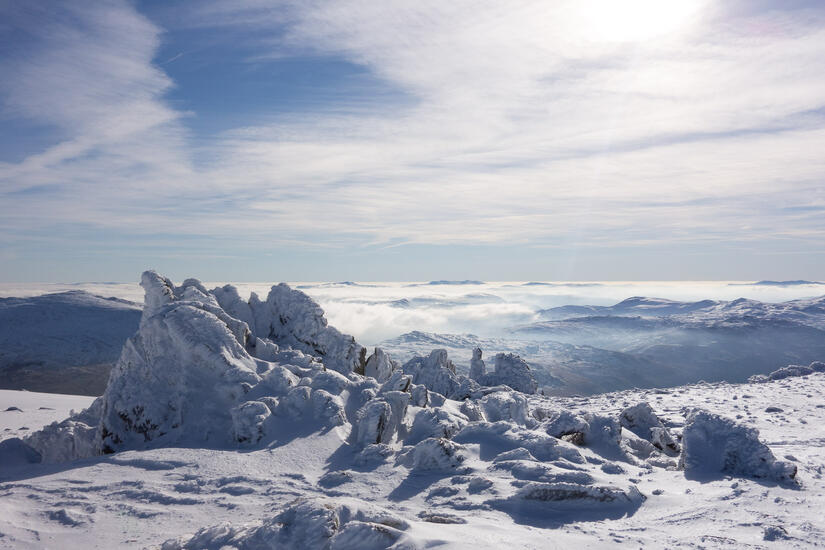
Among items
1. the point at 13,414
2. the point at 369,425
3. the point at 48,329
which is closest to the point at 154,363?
the point at 369,425

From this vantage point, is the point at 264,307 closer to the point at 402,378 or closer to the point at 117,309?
the point at 402,378

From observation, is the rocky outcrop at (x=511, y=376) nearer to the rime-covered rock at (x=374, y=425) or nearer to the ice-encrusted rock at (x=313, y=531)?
the rime-covered rock at (x=374, y=425)

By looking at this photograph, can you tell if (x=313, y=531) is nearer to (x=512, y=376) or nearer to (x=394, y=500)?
(x=394, y=500)

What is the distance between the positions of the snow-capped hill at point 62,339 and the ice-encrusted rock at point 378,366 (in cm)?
9231

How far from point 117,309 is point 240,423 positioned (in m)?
180

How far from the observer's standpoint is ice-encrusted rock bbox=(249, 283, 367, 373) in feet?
79.2

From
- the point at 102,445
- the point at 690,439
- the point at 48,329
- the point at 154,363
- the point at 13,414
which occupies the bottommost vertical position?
the point at 48,329

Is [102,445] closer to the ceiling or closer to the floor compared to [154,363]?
closer to the floor

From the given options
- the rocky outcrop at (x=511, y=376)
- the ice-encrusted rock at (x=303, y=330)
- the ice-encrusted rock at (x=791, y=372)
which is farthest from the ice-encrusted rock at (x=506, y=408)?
the ice-encrusted rock at (x=791, y=372)

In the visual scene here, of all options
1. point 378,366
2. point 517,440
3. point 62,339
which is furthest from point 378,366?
point 62,339

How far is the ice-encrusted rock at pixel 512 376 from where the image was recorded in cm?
3800

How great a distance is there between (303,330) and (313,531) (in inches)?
696

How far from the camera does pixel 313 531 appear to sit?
734 centimetres

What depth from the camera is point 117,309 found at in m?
166
